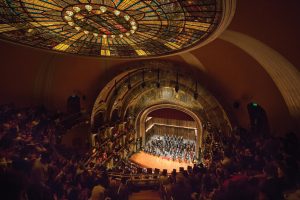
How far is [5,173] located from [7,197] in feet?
2.31

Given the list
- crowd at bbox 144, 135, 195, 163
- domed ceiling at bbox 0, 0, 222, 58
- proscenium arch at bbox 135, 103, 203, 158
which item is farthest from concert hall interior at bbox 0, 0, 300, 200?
crowd at bbox 144, 135, 195, 163

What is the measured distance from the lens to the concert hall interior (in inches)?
186

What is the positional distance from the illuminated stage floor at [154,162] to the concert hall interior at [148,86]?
196cm

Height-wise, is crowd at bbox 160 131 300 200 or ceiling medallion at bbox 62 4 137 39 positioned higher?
ceiling medallion at bbox 62 4 137 39

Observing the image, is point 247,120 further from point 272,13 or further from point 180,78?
point 272,13

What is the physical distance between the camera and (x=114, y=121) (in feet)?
50.7

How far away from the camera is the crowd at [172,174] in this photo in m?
4.91

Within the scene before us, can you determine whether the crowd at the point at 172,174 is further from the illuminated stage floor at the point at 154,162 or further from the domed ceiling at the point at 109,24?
the illuminated stage floor at the point at 154,162

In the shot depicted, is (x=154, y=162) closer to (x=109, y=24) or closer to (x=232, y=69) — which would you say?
(x=232, y=69)

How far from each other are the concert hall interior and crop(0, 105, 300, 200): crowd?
0.04m

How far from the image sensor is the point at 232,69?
8.60m

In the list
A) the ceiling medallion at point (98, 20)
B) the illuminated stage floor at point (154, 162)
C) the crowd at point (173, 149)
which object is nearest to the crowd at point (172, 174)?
the ceiling medallion at point (98, 20)

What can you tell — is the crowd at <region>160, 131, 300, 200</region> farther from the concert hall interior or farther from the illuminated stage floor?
the illuminated stage floor

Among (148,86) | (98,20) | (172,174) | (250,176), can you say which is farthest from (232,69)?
(148,86)
